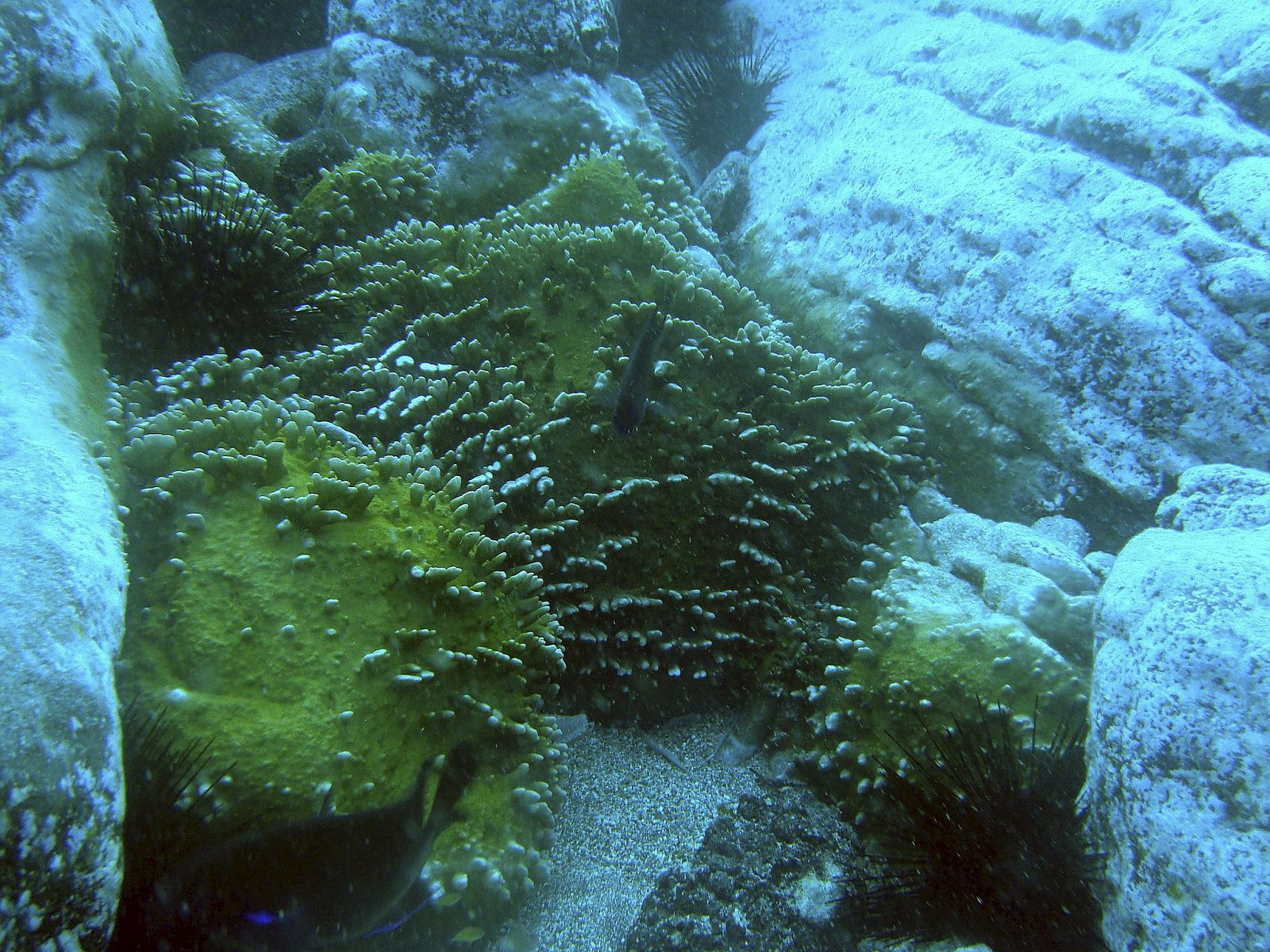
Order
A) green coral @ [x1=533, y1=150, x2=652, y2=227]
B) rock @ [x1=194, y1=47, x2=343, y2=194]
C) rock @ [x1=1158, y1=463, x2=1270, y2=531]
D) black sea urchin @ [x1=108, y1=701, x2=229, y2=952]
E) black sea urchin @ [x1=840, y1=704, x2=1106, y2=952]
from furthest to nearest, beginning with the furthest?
rock @ [x1=194, y1=47, x2=343, y2=194] < green coral @ [x1=533, y1=150, x2=652, y2=227] < rock @ [x1=1158, y1=463, x2=1270, y2=531] < black sea urchin @ [x1=840, y1=704, x2=1106, y2=952] < black sea urchin @ [x1=108, y1=701, x2=229, y2=952]

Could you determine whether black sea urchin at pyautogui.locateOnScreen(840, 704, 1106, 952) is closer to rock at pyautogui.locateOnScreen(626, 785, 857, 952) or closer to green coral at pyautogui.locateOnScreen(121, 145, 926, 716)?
rock at pyautogui.locateOnScreen(626, 785, 857, 952)

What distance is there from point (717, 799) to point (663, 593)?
95 centimetres

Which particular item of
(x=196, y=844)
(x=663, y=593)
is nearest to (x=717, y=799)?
(x=663, y=593)

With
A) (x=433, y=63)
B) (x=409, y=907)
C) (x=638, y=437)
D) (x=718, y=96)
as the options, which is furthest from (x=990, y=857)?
(x=718, y=96)

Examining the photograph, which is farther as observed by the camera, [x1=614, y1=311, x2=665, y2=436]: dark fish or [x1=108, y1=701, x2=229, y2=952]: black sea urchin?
[x1=614, y1=311, x2=665, y2=436]: dark fish

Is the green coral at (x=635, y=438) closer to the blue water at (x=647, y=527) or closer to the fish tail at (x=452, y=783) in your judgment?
the blue water at (x=647, y=527)

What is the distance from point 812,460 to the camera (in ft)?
11.2

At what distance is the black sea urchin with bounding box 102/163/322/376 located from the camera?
325 cm

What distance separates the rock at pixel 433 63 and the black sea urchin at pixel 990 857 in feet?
17.7

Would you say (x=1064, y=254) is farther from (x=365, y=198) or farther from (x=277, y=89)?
(x=277, y=89)

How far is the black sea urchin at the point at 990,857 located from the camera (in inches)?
83.3

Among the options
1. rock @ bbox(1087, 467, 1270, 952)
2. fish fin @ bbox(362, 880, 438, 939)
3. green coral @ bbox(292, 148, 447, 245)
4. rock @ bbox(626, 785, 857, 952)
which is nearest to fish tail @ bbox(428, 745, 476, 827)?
fish fin @ bbox(362, 880, 438, 939)

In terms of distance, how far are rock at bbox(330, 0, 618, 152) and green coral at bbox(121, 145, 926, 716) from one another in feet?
7.65

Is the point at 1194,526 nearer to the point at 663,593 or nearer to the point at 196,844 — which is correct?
the point at 663,593
